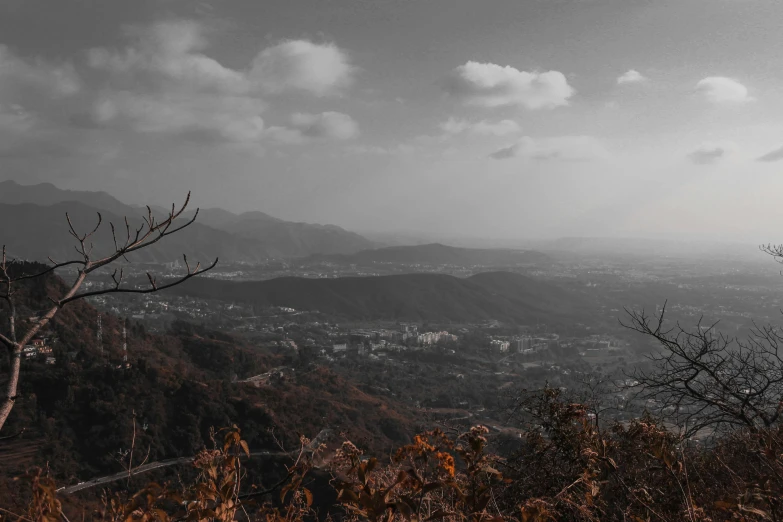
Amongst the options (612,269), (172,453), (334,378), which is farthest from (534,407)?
(612,269)

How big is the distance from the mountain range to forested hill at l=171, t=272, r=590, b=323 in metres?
19.6

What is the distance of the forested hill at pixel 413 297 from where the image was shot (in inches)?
2323

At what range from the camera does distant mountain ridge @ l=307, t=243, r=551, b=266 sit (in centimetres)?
11362

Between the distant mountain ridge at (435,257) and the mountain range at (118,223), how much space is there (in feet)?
72.7

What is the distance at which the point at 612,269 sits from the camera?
302 feet

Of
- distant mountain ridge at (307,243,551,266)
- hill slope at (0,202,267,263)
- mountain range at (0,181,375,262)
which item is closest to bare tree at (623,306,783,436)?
mountain range at (0,181,375,262)

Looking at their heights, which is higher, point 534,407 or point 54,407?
point 534,407

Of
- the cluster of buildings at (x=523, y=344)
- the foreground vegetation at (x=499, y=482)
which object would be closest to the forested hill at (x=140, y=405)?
the foreground vegetation at (x=499, y=482)

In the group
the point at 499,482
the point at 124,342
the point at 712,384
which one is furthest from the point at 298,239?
the point at 499,482

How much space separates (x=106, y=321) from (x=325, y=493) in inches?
791

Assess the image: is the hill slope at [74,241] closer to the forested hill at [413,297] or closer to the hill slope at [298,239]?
the hill slope at [298,239]

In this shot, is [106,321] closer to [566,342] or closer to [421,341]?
[421,341]

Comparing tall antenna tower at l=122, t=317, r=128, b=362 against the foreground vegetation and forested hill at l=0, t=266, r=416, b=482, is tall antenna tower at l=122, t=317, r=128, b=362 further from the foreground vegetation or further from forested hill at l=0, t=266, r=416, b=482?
the foreground vegetation

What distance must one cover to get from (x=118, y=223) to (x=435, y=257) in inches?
2818
